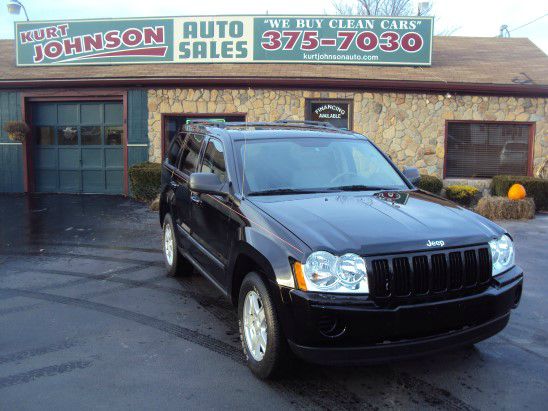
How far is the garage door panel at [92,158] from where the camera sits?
1467cm

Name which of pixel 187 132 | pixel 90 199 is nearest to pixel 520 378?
pixel 187 132

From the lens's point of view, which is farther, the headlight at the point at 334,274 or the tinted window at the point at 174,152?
the tinted window at the point at 174,152

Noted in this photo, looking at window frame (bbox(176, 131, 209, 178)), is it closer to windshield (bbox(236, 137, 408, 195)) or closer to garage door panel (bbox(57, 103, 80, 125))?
→ windshield (bbox(236, 137, 408, 195))

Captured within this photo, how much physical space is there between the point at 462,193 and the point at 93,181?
398 inches

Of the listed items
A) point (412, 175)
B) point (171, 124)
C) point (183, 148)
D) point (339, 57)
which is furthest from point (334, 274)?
point (339, 57)

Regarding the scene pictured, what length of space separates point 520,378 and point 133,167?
11148 millimetres

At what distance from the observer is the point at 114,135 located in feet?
47.8

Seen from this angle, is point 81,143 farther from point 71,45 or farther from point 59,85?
point 71,45

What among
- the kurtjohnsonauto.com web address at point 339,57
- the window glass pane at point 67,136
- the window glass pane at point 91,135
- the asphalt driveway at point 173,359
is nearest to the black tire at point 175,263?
the asphalt driveway at point 173,359

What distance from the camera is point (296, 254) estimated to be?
3.23 metres

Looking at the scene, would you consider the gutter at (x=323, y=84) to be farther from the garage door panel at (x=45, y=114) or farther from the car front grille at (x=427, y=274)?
the car front grille at (x=427, y=274)

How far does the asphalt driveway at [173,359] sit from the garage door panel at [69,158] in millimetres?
8623

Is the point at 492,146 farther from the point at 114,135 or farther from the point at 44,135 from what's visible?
the point at 44,135

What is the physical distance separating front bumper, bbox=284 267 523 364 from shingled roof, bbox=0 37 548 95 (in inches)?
424
